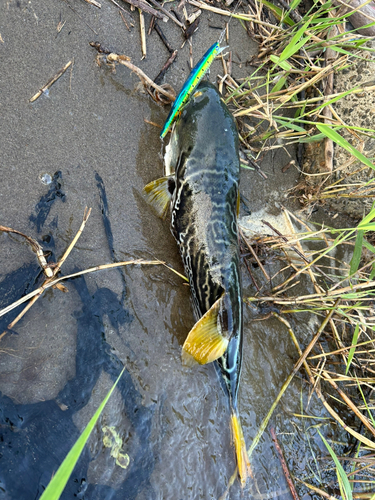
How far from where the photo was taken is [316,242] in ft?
10.9

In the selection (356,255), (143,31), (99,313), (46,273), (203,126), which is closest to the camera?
(46,273)

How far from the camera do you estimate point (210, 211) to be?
242cm

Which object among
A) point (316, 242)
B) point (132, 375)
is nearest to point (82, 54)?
point (132, 375)

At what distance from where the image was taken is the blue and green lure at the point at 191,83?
2.59m

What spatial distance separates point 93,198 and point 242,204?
1.32 metres

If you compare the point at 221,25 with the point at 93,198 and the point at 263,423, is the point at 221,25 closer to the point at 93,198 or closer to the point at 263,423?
the point at 93,198

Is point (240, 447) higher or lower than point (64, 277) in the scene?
lower

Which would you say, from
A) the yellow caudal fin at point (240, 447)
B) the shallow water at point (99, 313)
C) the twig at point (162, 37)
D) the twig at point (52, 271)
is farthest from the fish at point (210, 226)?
the twig at point (52, 271)

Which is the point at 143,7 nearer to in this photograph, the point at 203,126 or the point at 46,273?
the point at 203,126

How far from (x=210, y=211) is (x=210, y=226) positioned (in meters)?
0.11

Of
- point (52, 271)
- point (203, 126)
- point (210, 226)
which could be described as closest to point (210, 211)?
point (210, 226)

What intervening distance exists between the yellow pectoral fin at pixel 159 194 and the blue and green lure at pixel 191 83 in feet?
1.41

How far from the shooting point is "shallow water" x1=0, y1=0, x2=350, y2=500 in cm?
199

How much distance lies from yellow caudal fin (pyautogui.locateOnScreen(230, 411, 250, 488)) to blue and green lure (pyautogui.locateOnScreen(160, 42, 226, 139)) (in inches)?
90.2
